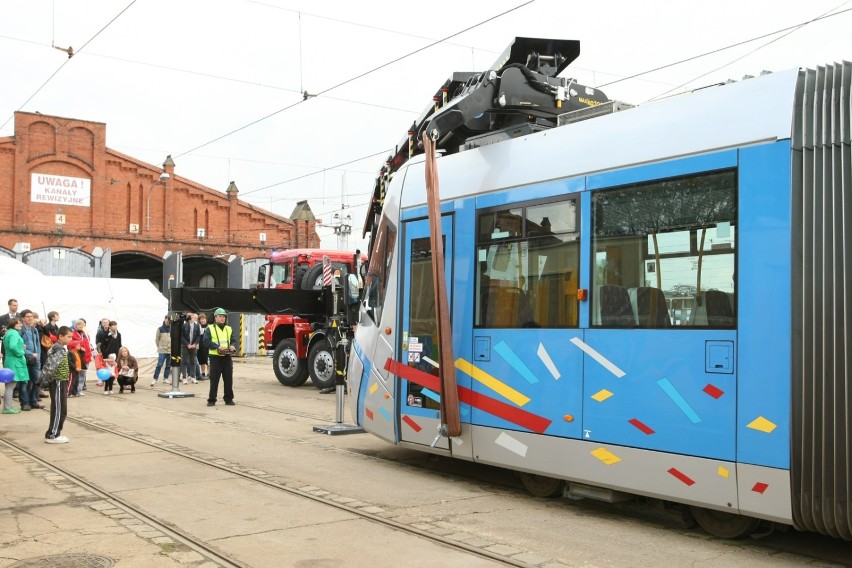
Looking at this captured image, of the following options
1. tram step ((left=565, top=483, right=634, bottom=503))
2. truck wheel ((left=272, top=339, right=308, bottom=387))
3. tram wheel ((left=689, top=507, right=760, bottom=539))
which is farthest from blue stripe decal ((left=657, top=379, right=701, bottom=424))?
truck wheel ((left=272, top=339, right=308, bottom=387))

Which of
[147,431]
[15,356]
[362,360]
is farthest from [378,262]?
[15,356]

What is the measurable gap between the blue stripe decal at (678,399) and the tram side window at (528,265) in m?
0.99

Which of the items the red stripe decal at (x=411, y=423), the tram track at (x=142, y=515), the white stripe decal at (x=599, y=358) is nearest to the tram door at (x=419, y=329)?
the red stripe decal at (x=411, y=423)

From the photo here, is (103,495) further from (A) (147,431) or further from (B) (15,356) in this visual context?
(B) (15,356)

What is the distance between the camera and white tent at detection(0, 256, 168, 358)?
82.9 feet

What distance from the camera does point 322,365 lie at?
1916cm

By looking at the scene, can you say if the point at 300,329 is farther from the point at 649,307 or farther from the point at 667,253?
the point at 667,253

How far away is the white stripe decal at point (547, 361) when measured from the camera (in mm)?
7027

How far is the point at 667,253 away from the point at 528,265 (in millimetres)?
1447

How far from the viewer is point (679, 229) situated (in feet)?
20.5

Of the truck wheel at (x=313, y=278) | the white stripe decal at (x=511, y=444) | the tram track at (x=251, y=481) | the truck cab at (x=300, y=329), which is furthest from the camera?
the truck wheel at (x=313, y=278)

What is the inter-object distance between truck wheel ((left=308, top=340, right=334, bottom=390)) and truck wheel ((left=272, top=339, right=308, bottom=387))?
4.24 feet

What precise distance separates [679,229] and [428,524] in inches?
119

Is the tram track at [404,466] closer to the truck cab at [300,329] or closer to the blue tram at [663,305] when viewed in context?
the blue tram at [663,305]
